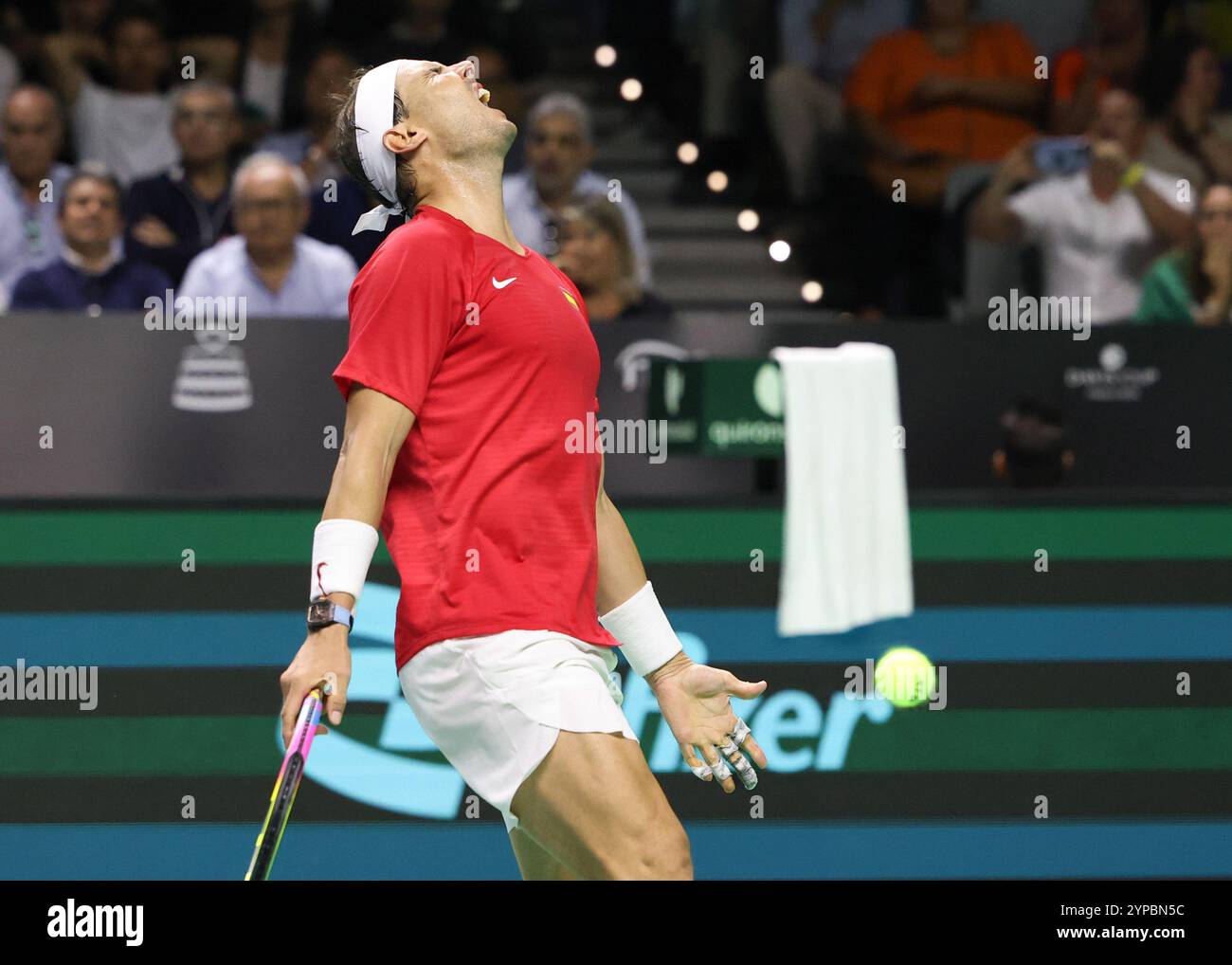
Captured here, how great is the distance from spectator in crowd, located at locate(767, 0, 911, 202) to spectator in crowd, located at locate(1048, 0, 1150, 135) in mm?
718

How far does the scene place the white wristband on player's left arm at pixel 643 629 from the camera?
3459 mm

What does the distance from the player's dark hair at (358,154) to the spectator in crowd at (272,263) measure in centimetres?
284

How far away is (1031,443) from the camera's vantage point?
602 cm

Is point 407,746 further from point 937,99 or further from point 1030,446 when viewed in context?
point 937,99

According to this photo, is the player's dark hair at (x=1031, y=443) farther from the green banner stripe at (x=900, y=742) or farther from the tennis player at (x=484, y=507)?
the tennis player at (x=484, y=507)

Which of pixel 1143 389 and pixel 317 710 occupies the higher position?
pixel 1143 389

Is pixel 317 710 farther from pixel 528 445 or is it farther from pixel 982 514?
pixel 982 514

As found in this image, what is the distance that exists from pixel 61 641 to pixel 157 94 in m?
3.24

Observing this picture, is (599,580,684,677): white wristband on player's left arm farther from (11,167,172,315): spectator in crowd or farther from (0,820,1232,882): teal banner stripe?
(11,167,172,315): spectator in crowd

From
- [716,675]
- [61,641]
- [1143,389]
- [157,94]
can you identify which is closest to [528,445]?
[716,675]

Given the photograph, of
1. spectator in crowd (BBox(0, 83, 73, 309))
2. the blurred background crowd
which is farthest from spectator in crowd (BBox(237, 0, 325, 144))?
spectator in crowd (BBox(0, 83, 73, 309))

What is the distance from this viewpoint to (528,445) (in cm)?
317

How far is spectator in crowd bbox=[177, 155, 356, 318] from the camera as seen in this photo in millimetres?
6293

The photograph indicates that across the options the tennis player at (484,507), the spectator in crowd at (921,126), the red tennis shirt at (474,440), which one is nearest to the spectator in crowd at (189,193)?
the spectator in crowd at (921,126)
